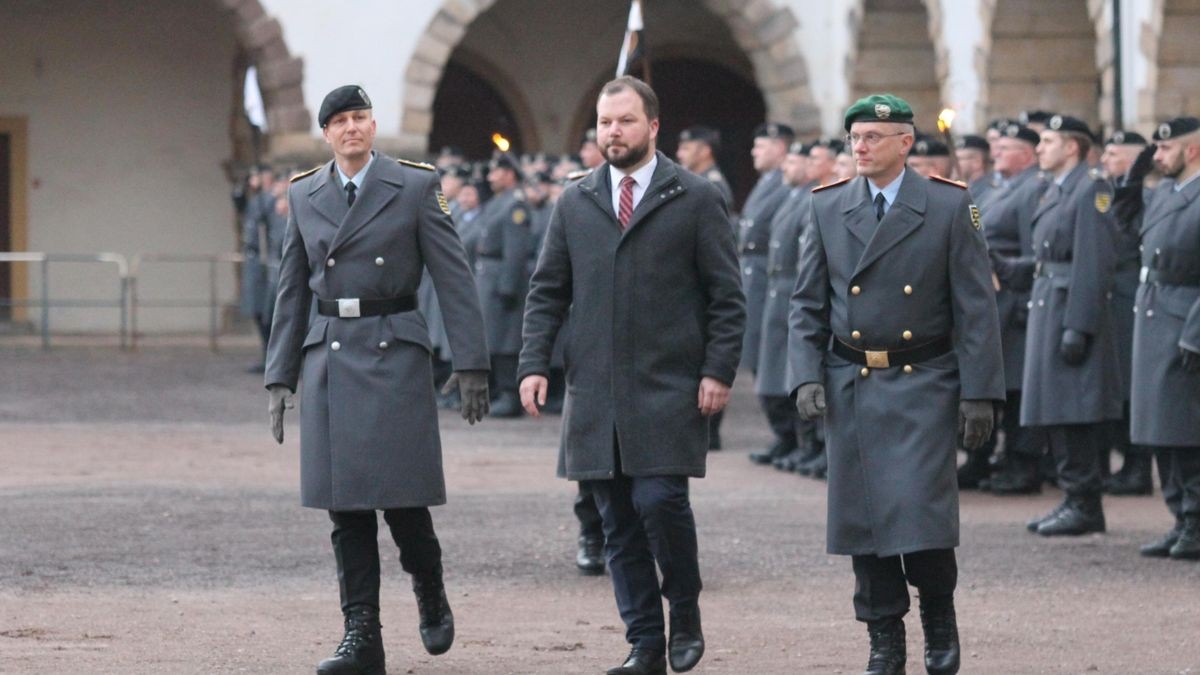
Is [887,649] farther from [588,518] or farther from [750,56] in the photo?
[750,56]

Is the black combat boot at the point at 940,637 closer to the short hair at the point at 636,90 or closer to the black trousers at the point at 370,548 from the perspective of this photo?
the black trousers at the point at 370,548

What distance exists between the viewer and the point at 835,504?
666 centimetres

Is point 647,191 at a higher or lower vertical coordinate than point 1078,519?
higher

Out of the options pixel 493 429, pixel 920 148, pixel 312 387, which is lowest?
pixel 493 429

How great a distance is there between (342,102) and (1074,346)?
430 cm

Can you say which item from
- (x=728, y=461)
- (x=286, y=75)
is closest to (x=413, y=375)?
(x=728, y=461)

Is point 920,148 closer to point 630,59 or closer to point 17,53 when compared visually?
point 630,59

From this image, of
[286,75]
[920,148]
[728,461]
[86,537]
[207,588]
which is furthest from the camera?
[286,75]

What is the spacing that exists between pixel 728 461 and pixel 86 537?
4.69 meters

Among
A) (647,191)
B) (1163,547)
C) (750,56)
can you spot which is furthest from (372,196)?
(750,56)

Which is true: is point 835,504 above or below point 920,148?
below

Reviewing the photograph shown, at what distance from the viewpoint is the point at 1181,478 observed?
956cm

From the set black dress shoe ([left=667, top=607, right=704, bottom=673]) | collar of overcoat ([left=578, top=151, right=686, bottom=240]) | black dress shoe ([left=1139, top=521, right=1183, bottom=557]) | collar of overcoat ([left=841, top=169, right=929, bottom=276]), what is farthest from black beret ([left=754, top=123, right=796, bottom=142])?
black dress shoe ([left=667, top=607, right=704, bottom=673])

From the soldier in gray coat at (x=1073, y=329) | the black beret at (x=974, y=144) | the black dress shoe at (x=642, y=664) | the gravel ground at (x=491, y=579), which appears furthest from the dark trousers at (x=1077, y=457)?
the black dress shoe at (x=642, y=664)
